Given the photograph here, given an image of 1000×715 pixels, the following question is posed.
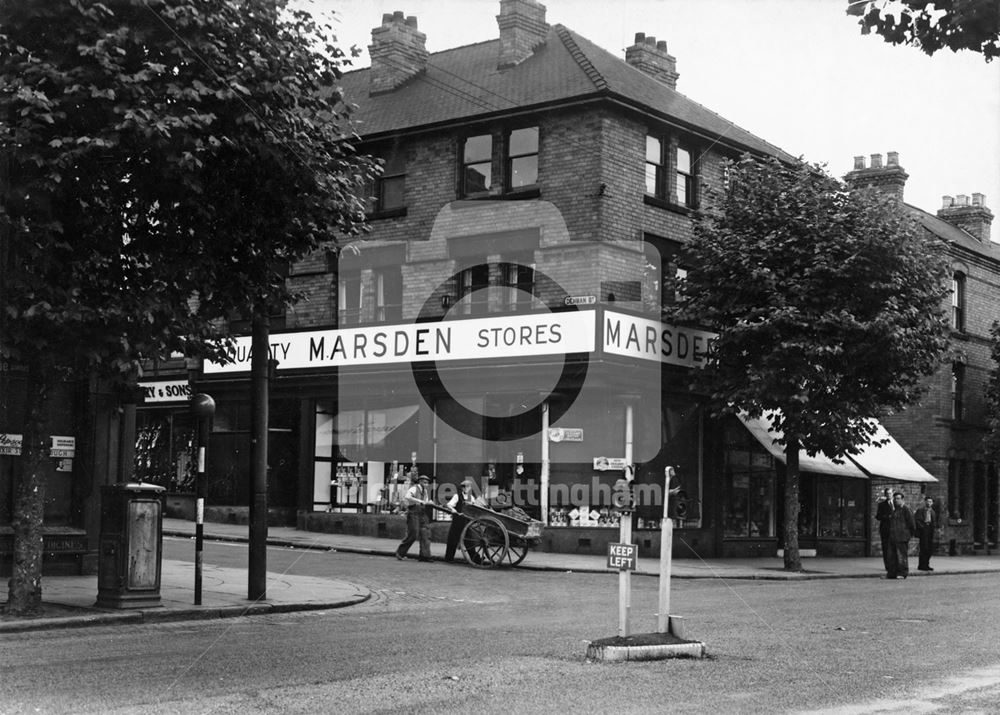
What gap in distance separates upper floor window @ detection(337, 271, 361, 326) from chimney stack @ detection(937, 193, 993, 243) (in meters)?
25.0

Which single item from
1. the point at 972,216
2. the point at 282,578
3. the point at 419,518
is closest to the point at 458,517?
the point at 419,518

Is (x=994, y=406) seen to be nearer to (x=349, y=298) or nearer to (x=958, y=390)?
(x=958, y=390)

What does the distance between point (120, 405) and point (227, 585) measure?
315 cm

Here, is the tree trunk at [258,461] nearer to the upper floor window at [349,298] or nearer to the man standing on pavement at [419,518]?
the man standing on pavement at [419,518]

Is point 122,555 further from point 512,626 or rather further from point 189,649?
point 512,626

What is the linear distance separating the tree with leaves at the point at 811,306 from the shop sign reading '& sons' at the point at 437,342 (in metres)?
2.84

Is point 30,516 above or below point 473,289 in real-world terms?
below

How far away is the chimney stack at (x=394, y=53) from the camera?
33062mm

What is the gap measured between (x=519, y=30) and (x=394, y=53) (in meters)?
3.82

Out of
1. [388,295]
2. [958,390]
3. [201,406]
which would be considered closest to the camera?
[201,406]

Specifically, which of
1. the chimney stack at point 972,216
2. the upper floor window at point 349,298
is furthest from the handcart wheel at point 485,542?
the chimney stack at point 972,216

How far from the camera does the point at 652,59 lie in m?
33.6

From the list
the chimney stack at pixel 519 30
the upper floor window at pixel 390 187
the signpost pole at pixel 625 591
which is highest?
the chimney stack at pixel 519 30

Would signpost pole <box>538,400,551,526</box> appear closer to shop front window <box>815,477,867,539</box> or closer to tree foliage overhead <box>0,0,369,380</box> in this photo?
shop front window <box>815,477,867,539</box>
